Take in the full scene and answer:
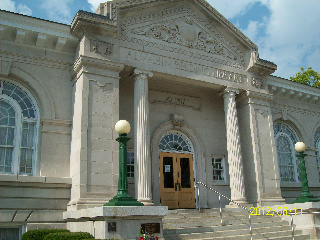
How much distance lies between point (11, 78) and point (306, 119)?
53.7 feet

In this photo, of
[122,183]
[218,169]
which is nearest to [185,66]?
[218,169]

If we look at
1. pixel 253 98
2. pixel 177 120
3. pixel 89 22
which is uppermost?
pixel 89 22

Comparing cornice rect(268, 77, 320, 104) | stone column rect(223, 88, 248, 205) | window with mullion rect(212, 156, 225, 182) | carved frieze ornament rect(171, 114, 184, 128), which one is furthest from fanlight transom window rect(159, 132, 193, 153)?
cornice rect(268, 77, 320, 104)

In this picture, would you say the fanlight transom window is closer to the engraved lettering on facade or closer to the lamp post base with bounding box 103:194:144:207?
the engraved lettering on facade

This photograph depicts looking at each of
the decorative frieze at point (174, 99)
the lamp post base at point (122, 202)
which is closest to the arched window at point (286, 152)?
the decorative frieze at point (174, 99)

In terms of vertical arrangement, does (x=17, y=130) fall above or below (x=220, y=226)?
above

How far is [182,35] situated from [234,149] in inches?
224

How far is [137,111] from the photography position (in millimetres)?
13680

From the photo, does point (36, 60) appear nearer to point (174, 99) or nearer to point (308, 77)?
point (174, 99)

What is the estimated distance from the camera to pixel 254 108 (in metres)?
17.0

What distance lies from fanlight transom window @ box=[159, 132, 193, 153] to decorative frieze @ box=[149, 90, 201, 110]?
1524mm

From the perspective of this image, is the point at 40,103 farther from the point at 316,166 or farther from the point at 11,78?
the point at 316,166

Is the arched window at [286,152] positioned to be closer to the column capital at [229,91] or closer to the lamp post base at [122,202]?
the column capital at [229,91]

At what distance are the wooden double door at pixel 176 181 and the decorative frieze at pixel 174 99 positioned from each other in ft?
8.21
